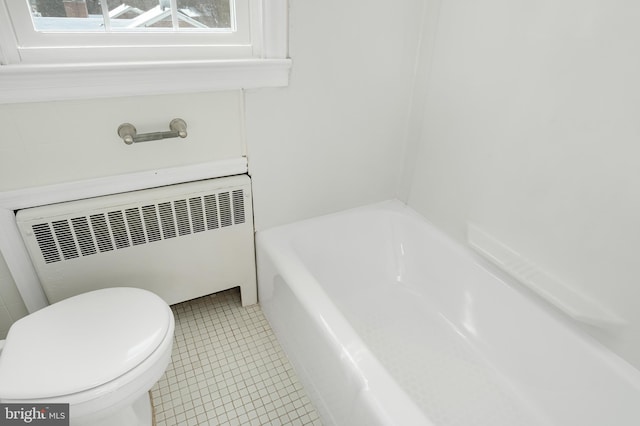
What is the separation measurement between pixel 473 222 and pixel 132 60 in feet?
4.19

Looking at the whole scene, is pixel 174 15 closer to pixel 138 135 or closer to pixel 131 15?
pixel 131 15

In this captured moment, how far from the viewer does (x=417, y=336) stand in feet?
4.98

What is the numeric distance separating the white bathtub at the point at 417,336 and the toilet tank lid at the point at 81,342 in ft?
1.51

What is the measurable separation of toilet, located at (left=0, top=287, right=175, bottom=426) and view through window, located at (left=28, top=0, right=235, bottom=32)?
78cm

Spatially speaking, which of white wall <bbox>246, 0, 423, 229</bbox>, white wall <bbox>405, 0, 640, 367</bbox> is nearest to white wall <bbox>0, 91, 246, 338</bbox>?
white wall <bbox>246, 0, 423, 229</bbox>

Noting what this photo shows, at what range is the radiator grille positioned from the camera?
4.02 ft

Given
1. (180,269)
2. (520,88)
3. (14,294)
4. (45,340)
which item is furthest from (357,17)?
(14,294)

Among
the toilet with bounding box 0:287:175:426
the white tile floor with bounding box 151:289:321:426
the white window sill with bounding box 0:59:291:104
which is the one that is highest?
the white window sill with bounding box 0:59:291:104

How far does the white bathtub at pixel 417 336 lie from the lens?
3.58 ft

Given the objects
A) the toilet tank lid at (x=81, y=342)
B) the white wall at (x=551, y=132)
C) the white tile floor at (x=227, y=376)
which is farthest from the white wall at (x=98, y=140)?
the white wall at (x=551, y=132)

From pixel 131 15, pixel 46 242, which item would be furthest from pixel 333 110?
pixel 46 242

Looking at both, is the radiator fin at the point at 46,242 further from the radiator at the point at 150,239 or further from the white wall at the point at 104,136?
the white wall at the point at 104,136

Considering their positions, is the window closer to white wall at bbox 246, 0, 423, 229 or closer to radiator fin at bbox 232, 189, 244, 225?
white wall at bbox 246, 0, 423, 229

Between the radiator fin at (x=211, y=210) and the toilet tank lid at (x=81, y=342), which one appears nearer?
the toilet tank lid at (x=81, y=342)
